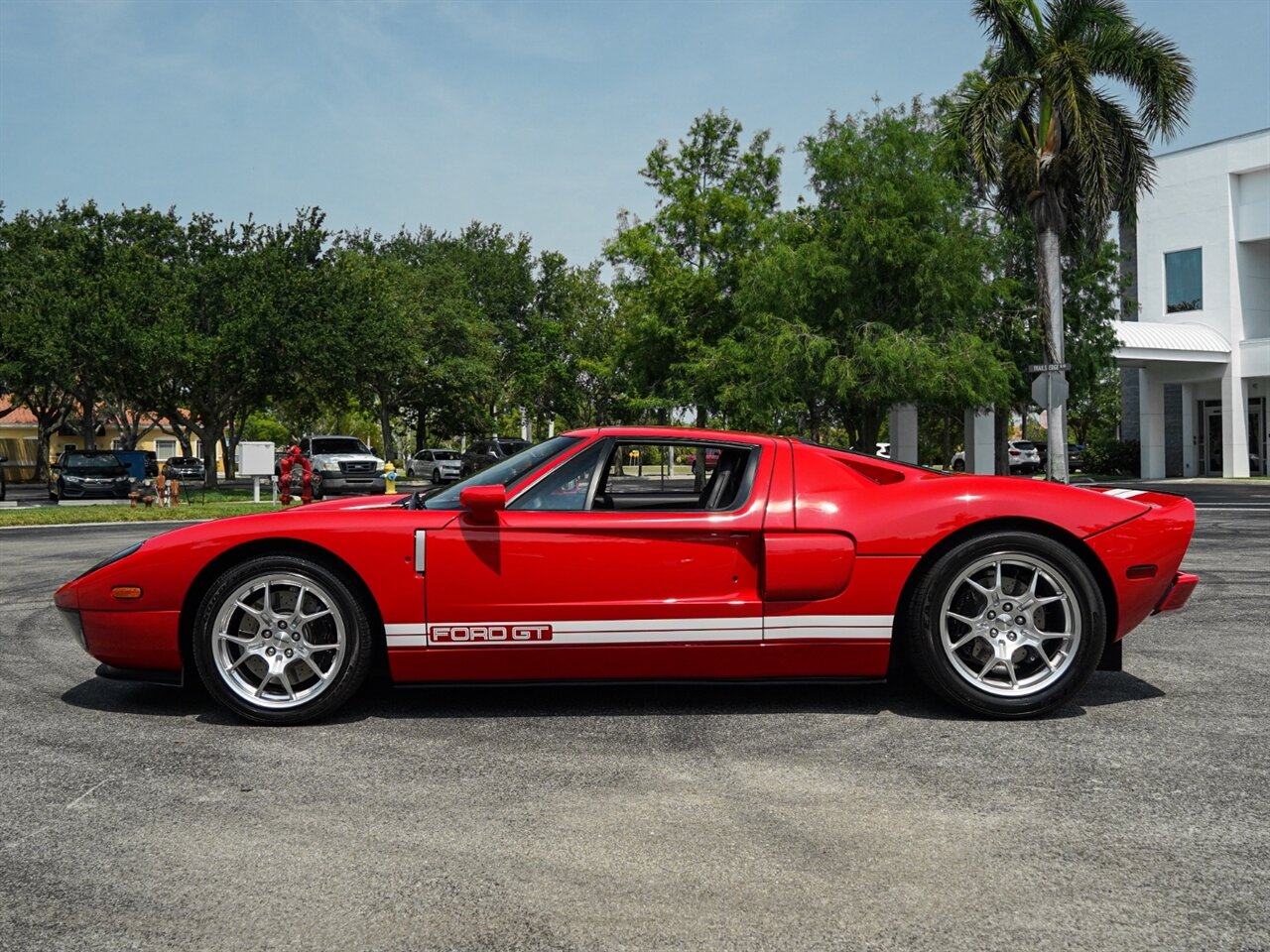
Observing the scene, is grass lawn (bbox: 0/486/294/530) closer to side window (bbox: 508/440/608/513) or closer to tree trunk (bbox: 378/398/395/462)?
side window (bbox: 508/440/608/513)

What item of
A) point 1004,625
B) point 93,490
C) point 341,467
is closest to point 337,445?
point 341,467

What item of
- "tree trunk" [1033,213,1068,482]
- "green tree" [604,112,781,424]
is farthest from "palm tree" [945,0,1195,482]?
"green tree" [604,112,781,424]

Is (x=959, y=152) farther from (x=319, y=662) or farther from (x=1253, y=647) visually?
(x=319, y=662)

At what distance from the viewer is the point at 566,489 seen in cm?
498

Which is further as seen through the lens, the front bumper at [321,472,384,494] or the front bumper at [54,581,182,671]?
the front bumper at [321,472,384,494]

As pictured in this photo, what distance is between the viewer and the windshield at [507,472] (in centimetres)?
502

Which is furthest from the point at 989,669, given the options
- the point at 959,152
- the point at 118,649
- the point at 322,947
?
the point at 959,152

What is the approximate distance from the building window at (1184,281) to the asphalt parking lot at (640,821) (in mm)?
39292

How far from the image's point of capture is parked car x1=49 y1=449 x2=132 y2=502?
3130cm

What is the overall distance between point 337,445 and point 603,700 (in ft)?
106

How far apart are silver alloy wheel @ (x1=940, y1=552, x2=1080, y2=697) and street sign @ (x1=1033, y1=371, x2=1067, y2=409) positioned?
18250 millimetres

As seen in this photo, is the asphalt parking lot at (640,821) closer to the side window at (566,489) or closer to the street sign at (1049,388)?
the side window at (566,489)

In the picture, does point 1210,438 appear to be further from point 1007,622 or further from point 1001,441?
point 1007,622

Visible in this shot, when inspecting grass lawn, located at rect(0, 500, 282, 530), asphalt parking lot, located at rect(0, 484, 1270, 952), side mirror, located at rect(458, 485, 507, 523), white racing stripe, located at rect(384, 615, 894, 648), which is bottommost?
asphalt parking lot, located at rect(0, 484, 1270, 952)
